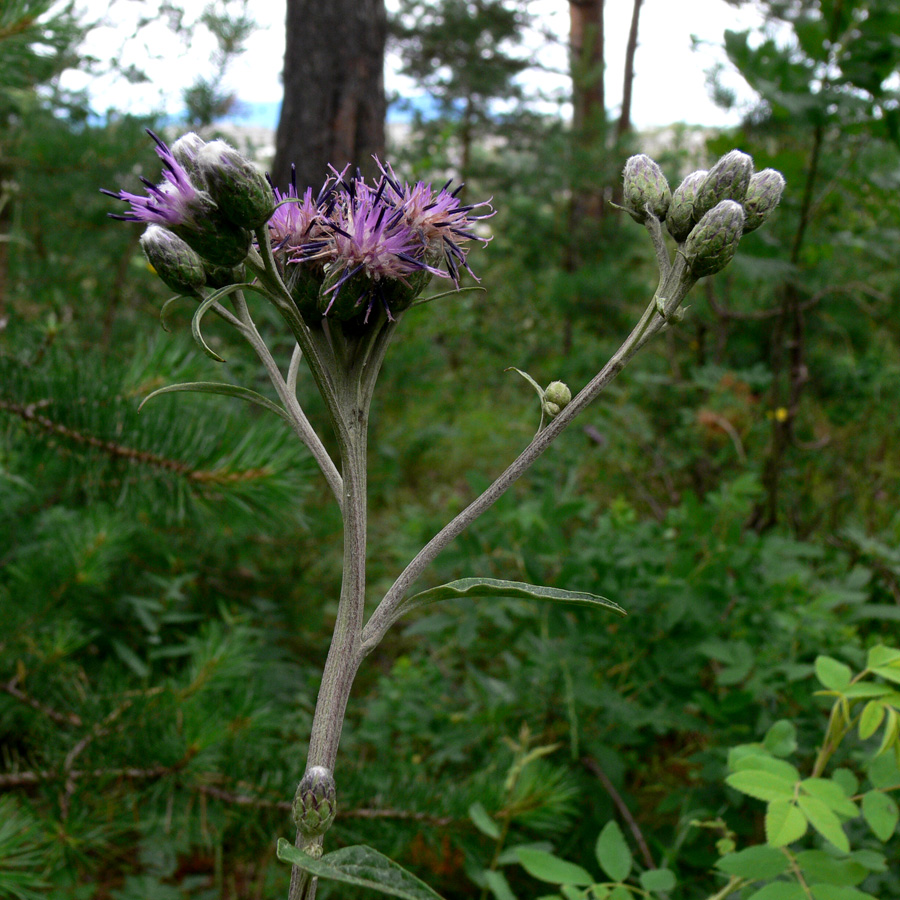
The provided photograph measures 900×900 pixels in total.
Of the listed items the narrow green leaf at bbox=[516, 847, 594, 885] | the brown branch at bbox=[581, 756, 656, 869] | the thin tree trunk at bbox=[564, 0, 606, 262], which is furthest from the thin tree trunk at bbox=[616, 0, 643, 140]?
the narrow green leaf at bbox=[516, 847, 594, 885]

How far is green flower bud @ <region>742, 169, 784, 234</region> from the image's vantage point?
0.79 metres

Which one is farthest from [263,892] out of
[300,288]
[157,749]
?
[300,288]

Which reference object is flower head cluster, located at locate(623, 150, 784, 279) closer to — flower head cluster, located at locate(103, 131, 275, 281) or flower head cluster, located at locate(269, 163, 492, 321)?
flower head cluster, located at locate(269, 163, 492, 321)

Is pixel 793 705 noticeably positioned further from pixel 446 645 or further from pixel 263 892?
pixel 263 892

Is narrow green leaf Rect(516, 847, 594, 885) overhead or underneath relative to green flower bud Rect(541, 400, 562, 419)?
underneath

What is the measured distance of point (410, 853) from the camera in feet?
5.33

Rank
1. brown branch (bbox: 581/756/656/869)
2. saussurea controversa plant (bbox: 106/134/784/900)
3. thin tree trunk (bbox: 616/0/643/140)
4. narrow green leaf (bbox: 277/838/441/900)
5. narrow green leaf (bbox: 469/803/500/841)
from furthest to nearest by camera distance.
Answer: thin tree trunk (bbox: 616/0/643/140), brown branch (bbox: 581/756/656/869), narrow green leaf (bbox: 469/803/500/841), saussurea controversa plant (bbox: 106/134/784/900), narrow green leaf (bbox: 277/838/441/900)

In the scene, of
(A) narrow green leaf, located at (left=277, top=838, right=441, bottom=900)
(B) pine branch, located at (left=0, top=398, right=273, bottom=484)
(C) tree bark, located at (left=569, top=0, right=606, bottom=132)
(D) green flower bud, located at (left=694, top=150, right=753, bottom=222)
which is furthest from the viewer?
(C) tree bark, located at (left=569, top=0, right=606, bottom=132)

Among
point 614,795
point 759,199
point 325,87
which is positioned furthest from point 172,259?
point 325,87

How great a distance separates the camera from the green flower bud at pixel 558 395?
70 cm

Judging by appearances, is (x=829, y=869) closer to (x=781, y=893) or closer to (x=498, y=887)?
(x=781, y=893)

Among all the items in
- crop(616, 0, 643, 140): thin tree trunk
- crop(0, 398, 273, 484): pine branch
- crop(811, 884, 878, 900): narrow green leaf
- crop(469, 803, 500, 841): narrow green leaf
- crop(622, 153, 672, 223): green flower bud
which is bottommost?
crop(469, 803, 500, 841): narrow green leaf

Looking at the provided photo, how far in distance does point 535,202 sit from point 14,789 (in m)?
5.97

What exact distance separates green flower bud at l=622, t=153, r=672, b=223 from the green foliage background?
972 mm
